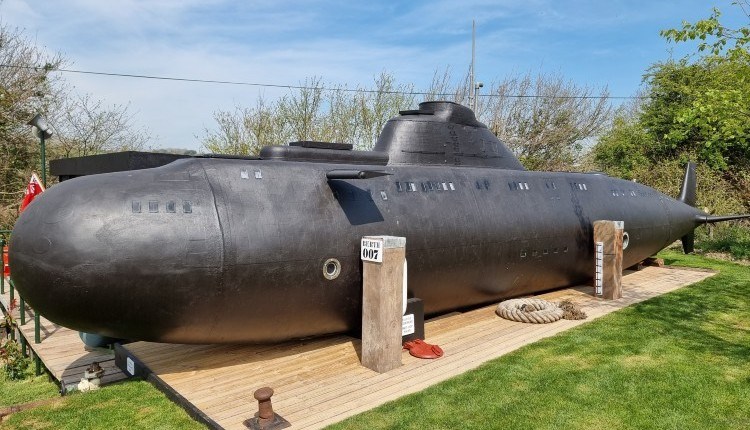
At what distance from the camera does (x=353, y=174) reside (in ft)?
27.1

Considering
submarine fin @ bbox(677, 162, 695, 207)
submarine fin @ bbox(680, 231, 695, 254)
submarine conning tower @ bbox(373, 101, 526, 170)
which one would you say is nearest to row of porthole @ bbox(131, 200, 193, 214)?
submarine conning tower @ bbox(373, 101, 526, 170)

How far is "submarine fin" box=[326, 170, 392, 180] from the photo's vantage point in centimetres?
812

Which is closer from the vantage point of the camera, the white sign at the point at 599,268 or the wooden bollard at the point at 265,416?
the wooden bollard at the point at 265,416

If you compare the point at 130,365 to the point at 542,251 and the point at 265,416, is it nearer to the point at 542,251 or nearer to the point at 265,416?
the point at 265,416

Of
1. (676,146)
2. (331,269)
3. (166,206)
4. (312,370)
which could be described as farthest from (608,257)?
(676,146)

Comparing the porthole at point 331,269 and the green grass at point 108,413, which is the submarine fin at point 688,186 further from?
the green grass at point 108,413

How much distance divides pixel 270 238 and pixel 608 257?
9806mm

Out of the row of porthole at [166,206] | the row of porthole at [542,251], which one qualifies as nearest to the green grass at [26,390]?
the row of porthole at [166,206]

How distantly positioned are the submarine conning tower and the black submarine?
1.4 inches

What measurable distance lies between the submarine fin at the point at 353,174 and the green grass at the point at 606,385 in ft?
11.5

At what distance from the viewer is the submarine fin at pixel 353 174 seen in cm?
812

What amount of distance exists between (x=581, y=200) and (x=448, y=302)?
19.9 ft

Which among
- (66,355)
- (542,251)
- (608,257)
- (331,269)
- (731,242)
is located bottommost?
(731,242)

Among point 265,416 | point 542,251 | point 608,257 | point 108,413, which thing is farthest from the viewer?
point 608,257
